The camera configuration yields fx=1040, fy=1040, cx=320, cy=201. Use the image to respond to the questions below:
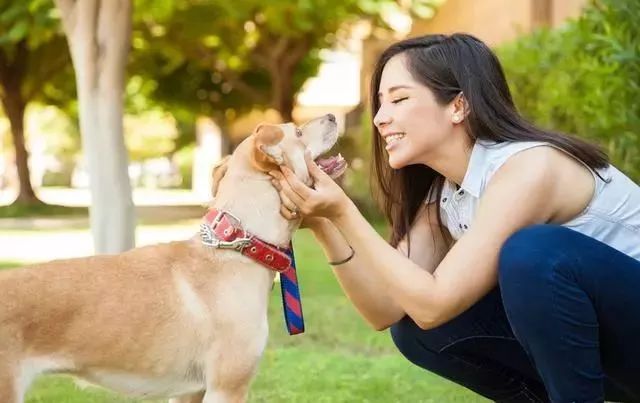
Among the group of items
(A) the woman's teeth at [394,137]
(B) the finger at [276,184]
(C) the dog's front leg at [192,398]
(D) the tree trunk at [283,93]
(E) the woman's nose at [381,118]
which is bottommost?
(D) the tree trunk at [283,93]

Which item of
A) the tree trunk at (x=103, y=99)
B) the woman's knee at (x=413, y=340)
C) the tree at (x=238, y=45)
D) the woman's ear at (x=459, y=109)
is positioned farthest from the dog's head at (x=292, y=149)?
the tree at (x=238, y=45)

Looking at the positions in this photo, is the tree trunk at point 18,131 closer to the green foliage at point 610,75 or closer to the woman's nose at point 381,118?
the green foliage at point 610,75

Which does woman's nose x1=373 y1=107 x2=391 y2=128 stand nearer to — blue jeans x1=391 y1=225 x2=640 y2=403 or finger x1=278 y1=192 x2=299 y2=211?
finger x1=278 y1=192 x2=299 y2=211

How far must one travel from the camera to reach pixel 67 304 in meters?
3.56

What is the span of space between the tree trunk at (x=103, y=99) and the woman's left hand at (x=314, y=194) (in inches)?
210

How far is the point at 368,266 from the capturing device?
152 inches

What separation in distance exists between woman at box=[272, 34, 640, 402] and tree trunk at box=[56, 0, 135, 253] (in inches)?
207

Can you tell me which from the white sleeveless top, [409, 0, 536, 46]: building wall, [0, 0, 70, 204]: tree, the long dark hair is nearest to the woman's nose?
the long dark hair

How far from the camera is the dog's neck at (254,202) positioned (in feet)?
12.5

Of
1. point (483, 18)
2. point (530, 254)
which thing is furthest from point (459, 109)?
point (483, 18)

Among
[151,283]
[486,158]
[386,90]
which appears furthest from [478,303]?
[151,283]

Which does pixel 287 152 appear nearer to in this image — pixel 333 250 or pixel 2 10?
pixel 333 250

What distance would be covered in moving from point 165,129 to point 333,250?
148ft

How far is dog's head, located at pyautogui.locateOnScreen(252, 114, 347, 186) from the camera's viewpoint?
3730 mm
